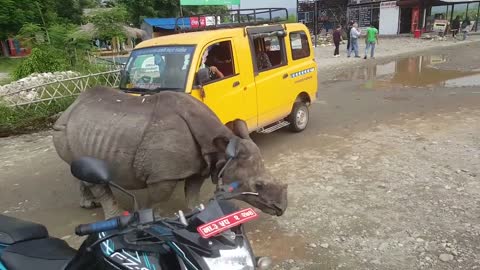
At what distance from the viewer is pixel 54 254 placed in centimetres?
204

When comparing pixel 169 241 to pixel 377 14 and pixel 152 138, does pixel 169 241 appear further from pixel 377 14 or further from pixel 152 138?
pixel 377 14

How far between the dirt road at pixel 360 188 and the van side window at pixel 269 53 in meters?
1.35

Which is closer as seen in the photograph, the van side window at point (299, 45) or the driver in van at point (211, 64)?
the driver in van at point (211, 64)

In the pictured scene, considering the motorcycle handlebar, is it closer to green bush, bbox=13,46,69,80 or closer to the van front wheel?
the van front wheel

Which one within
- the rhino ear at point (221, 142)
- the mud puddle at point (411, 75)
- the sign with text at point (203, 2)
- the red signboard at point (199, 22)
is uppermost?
the sign with text at point (203, 2)

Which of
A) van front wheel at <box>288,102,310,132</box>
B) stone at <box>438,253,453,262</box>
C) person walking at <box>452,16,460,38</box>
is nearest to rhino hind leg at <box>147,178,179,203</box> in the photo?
stone at <box>438,253,453,262</box>

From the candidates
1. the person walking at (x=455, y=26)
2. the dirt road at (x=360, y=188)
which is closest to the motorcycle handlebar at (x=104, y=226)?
the dirt road at (x=360, y=188)

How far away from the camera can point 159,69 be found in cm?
547

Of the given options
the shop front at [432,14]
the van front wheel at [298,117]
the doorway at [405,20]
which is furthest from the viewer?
the doorway at [405,20]

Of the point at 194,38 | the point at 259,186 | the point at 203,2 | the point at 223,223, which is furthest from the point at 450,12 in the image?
the point at 223,223

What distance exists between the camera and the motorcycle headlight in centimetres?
155

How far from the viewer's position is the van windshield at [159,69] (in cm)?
531

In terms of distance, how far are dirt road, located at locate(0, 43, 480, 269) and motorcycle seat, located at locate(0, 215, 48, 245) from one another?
1.92m

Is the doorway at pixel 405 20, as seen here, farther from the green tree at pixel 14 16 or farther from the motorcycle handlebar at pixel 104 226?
the motorcycle handlebar at pixel 104 226
